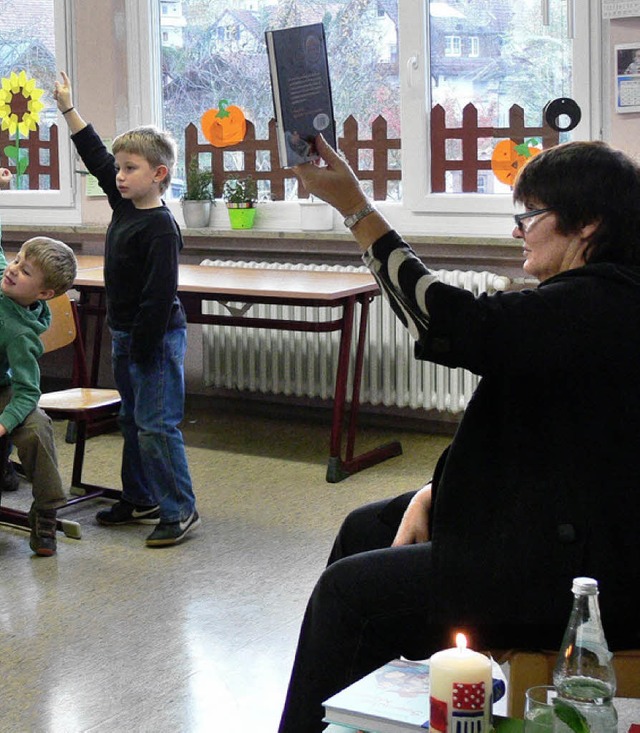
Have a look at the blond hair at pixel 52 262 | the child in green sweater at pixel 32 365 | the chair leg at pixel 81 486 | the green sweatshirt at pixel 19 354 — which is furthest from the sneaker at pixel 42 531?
the blond hair at pixel 52 262

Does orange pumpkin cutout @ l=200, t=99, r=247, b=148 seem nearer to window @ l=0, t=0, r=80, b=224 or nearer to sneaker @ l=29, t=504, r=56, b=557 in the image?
window @ l=0, t=0, r=80, b=224

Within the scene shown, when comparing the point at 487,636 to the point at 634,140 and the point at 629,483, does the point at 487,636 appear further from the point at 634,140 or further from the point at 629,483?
the point at 634,140

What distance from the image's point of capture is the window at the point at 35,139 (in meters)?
5.75

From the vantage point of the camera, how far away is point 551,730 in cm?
136

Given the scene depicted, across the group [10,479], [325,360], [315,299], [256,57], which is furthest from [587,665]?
[256,57]

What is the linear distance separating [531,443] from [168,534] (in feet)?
6.61

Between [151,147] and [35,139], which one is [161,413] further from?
[35,139]

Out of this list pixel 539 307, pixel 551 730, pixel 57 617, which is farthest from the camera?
pixel 57 617

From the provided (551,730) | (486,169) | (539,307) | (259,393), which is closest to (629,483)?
(539,307)

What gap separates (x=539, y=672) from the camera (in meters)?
1.65

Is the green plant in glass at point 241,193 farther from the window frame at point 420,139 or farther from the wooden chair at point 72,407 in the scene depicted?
the wooden chair at point 72,407

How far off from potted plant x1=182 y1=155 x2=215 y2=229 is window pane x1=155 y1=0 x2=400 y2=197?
0.67 feet

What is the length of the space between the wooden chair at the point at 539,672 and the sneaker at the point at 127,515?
216 centimetres

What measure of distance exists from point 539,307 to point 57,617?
1778 millimetres
